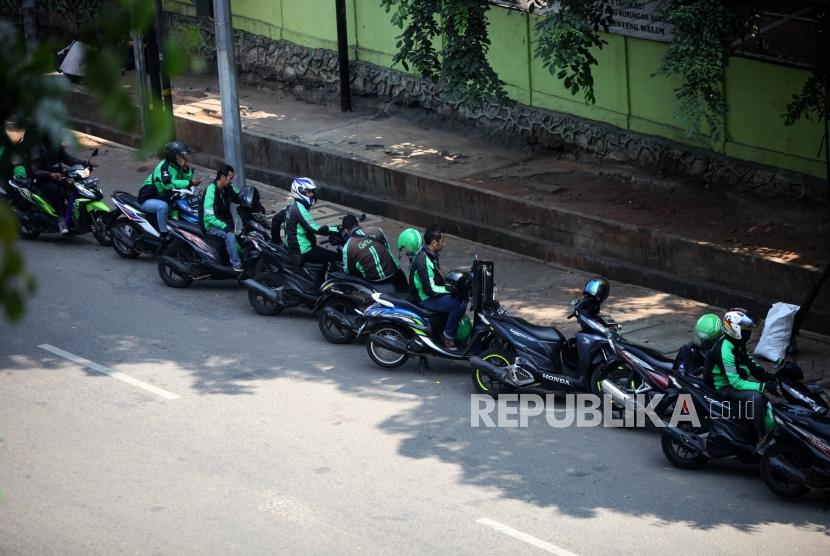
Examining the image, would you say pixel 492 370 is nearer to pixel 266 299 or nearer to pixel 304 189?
pixel 304 189

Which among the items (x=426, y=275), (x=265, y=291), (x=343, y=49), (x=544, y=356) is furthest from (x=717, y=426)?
(x=343, y=49)

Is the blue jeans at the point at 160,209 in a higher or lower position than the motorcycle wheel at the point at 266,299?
higher

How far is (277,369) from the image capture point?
11.7 meters

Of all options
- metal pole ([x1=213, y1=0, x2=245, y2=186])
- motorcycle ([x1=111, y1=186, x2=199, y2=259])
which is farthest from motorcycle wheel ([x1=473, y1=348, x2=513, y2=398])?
metal pole ([x1=213, y1=0, x2=245, y2=186])

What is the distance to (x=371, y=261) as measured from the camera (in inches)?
475

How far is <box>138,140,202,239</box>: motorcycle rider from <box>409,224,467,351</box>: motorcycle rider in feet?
13.0

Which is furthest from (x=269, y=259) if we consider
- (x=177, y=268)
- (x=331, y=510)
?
(x=331, y=510)

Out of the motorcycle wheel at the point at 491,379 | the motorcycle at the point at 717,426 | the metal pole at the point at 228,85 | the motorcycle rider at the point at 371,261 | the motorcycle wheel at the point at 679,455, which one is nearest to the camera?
the motorcycle at the point at 717,426

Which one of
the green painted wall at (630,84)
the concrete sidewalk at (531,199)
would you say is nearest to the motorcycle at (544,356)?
the concrete sidewalk at (531,199)

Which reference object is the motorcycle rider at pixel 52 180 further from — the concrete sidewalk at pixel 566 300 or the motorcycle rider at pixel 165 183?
the concrete sidewalk at pixel 566 300

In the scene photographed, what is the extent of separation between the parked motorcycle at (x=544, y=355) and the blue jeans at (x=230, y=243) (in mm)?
3561

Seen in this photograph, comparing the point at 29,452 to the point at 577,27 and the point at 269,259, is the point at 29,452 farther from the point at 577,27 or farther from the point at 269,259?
the point at 577,27

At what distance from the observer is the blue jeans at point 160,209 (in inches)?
556

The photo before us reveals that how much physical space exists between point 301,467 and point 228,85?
7223 mm
